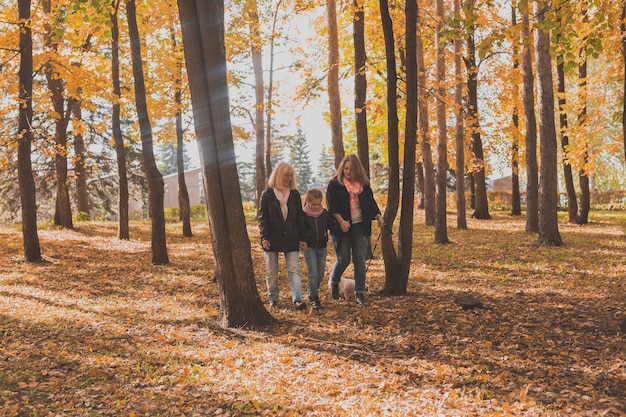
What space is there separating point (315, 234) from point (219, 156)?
72.0 inches

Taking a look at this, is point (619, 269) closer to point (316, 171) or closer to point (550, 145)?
point (550, 145)

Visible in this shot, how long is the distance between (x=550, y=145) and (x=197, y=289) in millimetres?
8796

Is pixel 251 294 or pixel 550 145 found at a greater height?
pixel 550 145

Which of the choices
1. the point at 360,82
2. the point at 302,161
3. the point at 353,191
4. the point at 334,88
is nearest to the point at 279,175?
the point at 353,191

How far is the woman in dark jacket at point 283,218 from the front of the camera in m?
7.39

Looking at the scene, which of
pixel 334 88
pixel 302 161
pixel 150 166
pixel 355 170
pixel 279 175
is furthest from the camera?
pixel 302 161

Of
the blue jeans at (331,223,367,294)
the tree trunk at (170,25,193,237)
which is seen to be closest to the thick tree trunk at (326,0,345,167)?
the blue jeans at (331,223,367,294)

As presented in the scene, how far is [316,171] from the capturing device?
3169 inches

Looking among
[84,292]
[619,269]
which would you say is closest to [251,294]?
[84,292]

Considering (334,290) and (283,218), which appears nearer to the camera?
(283,218)

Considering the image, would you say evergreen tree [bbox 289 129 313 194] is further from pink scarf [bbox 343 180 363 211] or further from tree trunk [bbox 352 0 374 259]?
pink scarf [bbox 343 180 363 211]

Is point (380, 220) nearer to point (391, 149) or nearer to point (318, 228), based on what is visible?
point (318, 228)

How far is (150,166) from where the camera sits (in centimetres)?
1245

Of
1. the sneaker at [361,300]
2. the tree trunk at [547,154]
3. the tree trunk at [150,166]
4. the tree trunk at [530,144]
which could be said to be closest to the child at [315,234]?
the sneaker at [361,300]
